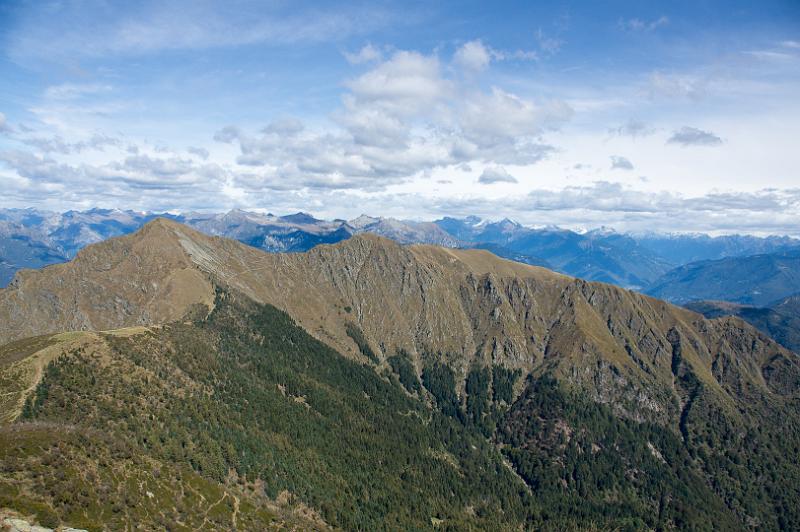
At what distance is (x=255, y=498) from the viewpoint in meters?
187

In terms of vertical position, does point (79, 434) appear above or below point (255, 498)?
above

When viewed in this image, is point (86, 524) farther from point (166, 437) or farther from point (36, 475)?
point (166, 437)

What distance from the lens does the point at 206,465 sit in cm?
18162

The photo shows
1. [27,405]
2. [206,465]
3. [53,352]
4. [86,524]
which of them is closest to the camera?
[86,524]

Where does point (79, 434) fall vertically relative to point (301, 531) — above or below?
above

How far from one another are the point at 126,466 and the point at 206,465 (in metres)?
51.3

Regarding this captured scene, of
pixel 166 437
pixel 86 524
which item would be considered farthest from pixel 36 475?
pixel 166 437

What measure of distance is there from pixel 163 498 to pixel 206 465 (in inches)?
1835

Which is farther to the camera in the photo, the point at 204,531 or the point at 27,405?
the point at 27,405

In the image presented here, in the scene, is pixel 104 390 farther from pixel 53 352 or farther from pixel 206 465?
pixel 206 465

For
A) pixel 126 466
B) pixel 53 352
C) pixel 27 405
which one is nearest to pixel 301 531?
pixel 126 466

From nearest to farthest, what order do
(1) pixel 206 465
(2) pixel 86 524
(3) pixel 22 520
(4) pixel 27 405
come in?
(3) pixel 22 520, (2) pixel 86 524, (4) pixel 27 405, (1) pixel 206 465

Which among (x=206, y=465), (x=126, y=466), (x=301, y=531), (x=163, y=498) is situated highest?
(x=126, y=466)

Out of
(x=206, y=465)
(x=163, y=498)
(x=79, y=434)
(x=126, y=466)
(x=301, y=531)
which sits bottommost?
(x=301, y=531)
